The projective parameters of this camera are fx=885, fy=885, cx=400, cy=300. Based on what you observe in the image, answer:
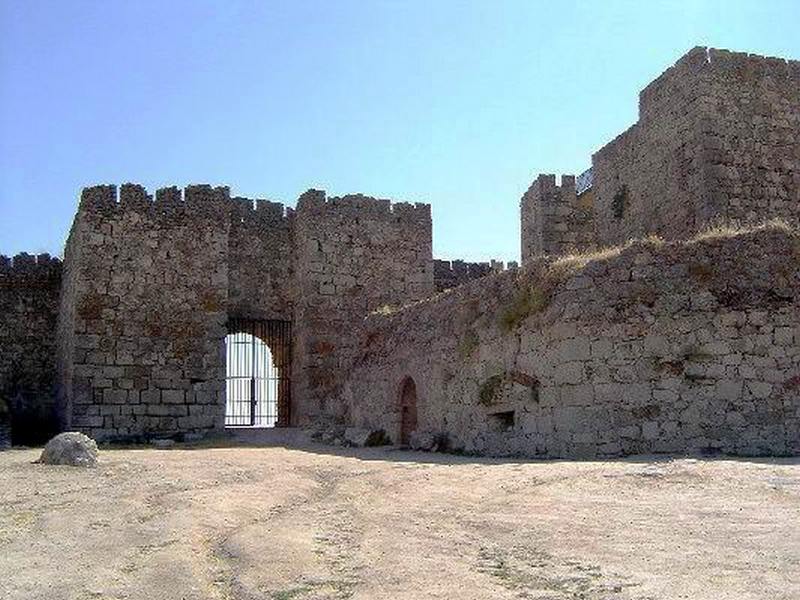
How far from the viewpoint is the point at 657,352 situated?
11.8m

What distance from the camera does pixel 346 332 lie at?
2064 cm

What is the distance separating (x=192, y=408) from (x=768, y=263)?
11452mm

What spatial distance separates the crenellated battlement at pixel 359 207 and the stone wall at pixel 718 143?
228 inches

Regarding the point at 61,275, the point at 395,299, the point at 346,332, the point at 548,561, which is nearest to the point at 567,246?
the point at 395,299

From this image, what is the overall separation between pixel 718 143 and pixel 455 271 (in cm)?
902

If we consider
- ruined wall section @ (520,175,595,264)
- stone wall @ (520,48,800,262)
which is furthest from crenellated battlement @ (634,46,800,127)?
ruined wall section @ (520,175,595,264)

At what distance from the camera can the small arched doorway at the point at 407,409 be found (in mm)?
16797

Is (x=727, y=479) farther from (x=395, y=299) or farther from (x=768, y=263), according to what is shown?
(x=395, y=299)

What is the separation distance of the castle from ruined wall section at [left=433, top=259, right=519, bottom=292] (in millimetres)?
82

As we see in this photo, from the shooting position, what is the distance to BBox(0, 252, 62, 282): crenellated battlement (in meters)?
22.8

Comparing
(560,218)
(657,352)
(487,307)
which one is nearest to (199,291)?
(487,307)

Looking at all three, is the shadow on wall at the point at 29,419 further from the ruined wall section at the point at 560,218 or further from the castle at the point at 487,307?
the ruined wall section at the point at 560,218

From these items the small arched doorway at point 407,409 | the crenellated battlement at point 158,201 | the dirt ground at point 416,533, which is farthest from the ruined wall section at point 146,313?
the dirt ground at point 416,533

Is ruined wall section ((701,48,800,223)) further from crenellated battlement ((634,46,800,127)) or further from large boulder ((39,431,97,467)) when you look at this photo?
large boulder ((39,431,97,467))
